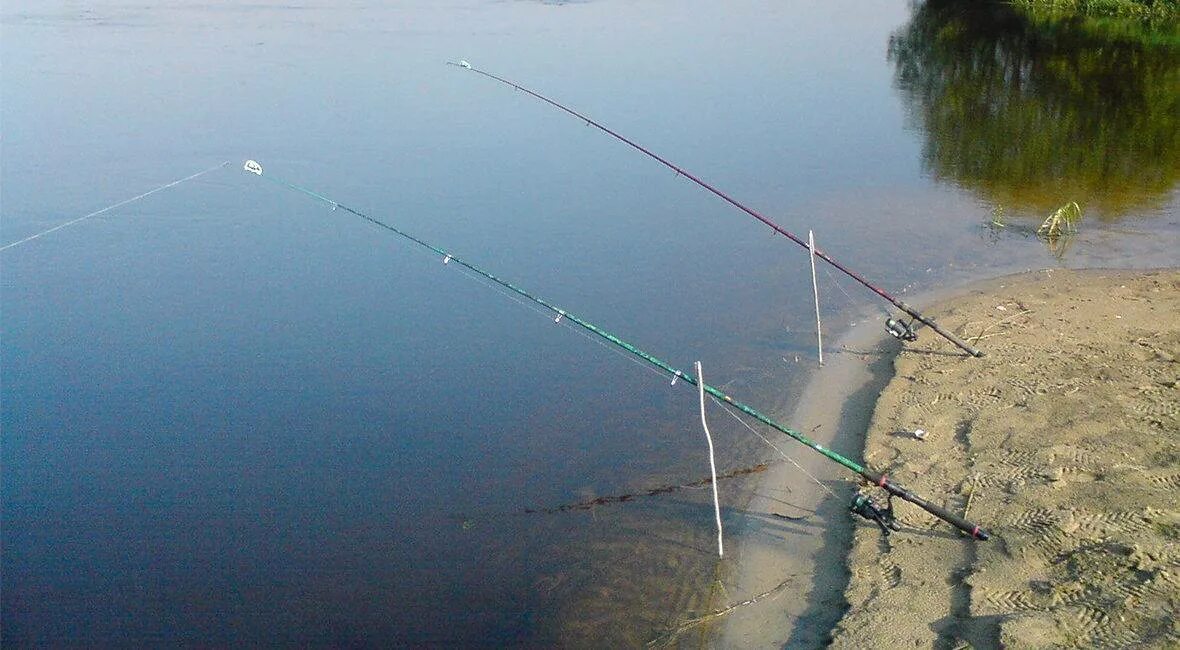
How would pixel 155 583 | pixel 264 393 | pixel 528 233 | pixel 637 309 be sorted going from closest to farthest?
pixel 155 583 → pixel 264 393 → pixel 637 309 → pixel 528 233

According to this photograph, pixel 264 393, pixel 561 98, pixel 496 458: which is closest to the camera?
pixel 496 458

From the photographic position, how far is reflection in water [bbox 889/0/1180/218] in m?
14.3

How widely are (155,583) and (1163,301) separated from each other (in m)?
9.15

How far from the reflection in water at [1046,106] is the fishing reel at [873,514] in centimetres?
805

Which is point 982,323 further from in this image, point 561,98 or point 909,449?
point 561,98

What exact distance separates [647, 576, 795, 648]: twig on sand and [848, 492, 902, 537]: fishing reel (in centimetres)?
62

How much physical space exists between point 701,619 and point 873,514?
4.25 feet

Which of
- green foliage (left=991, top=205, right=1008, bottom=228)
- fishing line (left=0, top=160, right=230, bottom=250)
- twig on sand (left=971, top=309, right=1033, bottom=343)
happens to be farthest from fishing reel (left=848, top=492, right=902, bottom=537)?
fishing line (left=0, top=160, right=230, bottom=250)

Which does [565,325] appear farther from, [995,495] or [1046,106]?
[1046,106]

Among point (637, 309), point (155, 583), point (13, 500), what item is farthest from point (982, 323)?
point (13, 500)

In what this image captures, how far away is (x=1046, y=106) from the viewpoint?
61.8 feet

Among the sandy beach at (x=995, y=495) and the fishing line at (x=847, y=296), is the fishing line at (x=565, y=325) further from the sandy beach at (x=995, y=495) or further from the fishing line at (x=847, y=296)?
the fishing line at (x=847, y=296)

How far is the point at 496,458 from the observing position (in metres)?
8.17

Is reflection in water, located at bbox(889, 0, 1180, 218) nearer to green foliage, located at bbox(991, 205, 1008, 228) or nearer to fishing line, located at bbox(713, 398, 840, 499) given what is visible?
green foliage, located at bbox(991, 205, 1008, 228)
